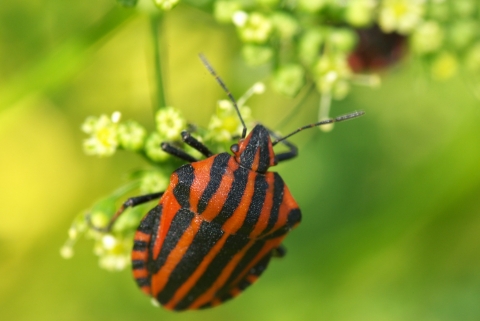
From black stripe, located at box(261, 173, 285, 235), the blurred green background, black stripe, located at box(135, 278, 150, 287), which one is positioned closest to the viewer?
black stripe, located at box(261, 173, 285, 235)

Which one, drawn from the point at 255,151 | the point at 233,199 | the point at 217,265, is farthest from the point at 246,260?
the point at 255,151

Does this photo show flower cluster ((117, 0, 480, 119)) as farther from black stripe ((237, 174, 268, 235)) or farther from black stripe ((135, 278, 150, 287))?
black stripe ((135, 278, 150, 287))

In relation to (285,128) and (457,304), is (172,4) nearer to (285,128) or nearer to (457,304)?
(285,128)

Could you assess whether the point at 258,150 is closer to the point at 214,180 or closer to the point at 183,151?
the point at 214,180

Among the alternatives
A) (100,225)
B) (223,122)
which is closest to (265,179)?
(223,122)

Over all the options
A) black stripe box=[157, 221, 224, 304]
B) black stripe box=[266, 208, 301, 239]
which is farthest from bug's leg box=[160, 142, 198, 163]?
black stripe box=[266, 208, 301, 239]

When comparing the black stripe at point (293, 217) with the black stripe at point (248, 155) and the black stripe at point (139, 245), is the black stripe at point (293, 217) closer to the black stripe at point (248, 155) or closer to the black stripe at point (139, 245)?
the black stripe at point (248, 155)

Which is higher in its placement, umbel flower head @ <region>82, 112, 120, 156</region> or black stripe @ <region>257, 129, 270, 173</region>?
umbel flower head @ <region>82, 112, 120, 156</region>
